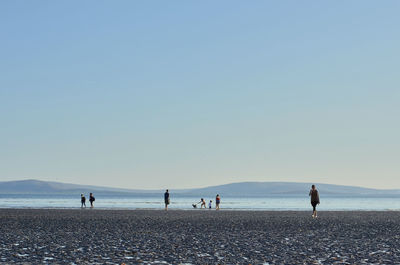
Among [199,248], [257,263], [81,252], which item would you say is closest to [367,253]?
[257,263]

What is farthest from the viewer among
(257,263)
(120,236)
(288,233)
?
(288,233)

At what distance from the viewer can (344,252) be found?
16.0 metres

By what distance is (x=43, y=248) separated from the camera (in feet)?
54.9

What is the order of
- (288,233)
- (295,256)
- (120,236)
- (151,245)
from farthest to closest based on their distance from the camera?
1. (288,233)
2. (120,236)
3. (151,245)
4. (295,256)

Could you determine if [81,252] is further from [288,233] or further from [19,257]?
[288,233]

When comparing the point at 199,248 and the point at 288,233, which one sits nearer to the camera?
the point at 199,248

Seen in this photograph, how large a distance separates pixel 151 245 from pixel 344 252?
6.22m

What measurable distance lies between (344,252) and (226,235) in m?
6.83

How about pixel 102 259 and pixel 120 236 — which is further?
pixel 120 236

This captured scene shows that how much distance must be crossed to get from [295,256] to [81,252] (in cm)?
616

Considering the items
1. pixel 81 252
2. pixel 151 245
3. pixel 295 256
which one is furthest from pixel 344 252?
pixel 81 252

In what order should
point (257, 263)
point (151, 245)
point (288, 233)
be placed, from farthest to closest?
1. point (288, 233)
2. point (151, 245)
3. point (257, 263)

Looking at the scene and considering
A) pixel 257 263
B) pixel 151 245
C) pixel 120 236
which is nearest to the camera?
pixel 257 263

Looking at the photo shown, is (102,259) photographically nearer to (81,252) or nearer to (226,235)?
(81,252)
